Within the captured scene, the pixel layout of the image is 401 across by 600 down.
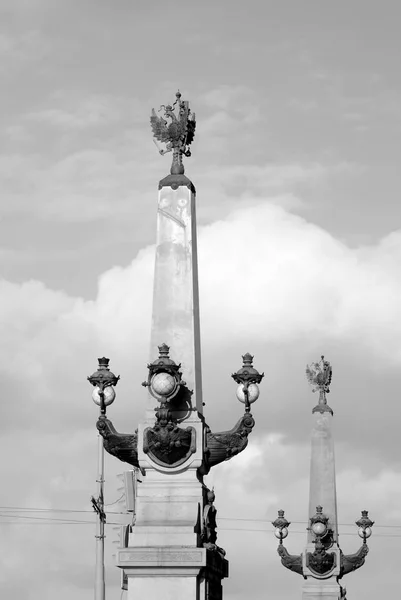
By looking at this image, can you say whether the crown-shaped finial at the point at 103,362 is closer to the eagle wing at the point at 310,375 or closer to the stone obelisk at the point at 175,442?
the stone obelisk at the point at 175,442

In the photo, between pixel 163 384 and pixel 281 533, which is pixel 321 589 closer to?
pixel 281 533

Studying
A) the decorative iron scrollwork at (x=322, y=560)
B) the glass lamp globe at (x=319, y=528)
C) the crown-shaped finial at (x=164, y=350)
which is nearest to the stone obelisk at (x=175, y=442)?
the crown-shaped finial at (x=164, y=350)

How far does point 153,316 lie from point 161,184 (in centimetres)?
290

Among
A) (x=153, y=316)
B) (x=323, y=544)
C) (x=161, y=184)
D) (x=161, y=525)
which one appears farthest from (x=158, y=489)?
(x=323, y=544)

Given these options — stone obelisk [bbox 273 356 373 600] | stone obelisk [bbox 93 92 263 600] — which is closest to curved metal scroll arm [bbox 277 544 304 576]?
stone obelisk [bbox 273 356 373 600]

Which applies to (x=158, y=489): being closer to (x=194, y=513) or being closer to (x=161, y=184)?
(x=194, y=513)

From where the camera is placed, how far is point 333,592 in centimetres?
5375

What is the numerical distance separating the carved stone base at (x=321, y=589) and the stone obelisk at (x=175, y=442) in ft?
74.7

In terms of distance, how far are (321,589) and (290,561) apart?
1.65 m

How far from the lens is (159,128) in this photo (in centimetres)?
3341

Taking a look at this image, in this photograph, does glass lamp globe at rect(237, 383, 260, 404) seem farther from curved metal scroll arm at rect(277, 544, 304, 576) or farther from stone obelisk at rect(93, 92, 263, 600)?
curved metal scroll arm at rect(277, 544, 304, 576)

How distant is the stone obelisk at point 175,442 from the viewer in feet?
98.2

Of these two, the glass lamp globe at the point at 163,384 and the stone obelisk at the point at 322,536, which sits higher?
the stone obelisk at the point at 322,536

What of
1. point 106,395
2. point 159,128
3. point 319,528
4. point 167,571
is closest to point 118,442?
point 106,395
